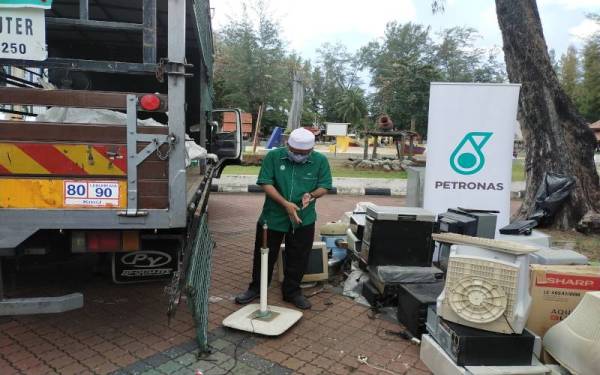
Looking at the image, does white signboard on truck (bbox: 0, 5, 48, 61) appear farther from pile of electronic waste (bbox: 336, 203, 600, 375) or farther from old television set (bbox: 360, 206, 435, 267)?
old television set (bbox: 360, 206, 435, 267)

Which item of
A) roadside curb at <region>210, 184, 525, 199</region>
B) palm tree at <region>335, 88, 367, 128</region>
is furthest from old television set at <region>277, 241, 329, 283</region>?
palm tree at <region>335, 88, 367, 128</region>

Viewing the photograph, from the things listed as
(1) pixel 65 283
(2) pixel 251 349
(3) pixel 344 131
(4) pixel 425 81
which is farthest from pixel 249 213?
(4) pixel 425 81

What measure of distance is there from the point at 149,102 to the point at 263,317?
75.5 inches

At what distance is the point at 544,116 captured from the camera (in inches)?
294

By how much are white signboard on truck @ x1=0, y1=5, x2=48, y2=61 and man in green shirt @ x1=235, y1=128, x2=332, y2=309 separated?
1.90 meters

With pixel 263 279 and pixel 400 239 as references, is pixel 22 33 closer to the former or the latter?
pixel 263 279

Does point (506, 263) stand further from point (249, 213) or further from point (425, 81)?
point (425, 81)

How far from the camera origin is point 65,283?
4.35 meters

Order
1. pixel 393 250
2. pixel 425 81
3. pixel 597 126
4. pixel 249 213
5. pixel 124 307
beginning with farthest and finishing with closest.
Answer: pixel 597 126 → pixel 425 81 → pixel 249 213 → pixel 393 250 → pixel 124 307

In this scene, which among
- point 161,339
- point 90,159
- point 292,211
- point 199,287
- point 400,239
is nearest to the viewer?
point 90,159

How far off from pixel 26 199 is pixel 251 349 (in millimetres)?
1784

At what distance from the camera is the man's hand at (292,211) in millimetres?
3732

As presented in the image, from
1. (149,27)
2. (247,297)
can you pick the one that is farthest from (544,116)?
(149,27)

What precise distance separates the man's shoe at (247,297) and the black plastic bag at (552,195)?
15.0ft
